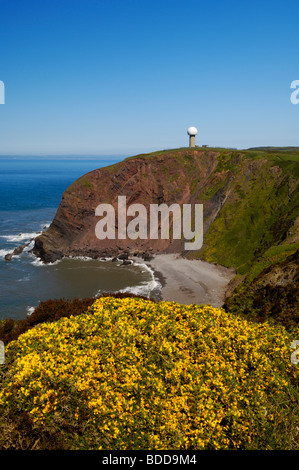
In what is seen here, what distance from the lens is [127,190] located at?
82875 mm

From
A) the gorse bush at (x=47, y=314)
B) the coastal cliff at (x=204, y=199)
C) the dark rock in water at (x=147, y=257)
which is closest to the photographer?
the gorse bush at (x=47, y=314)

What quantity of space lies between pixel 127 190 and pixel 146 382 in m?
76.5

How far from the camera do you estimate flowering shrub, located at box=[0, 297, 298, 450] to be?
7.39m

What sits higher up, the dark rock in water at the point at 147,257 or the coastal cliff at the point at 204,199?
the coastal cliff at the point at 204,199

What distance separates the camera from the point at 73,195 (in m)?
82.7

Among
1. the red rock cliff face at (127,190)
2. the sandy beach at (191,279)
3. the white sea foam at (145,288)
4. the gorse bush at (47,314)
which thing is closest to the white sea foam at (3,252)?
the red rock cliff face at (127,190)

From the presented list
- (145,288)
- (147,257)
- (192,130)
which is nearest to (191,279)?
(145,288)

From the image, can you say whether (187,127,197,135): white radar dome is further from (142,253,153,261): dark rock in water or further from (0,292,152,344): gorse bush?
(0,292,152,344): gorse bush

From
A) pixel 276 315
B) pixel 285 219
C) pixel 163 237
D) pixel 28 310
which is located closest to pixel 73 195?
pixel 163 237

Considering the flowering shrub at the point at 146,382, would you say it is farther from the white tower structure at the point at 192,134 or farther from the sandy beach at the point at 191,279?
the white tower structure at the point at 192,134

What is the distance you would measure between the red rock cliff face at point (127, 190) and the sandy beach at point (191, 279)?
15.1 meters

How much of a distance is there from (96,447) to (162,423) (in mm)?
1648

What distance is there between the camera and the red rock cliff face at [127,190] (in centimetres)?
7681

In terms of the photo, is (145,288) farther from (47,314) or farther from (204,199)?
(204,199)
